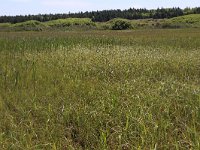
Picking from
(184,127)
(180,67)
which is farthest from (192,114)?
(180,67)

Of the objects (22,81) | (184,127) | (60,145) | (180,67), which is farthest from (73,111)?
(180,67)

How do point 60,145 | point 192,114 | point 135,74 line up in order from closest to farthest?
point 60,145, point 192,114, point 135,74

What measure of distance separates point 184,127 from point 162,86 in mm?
1946

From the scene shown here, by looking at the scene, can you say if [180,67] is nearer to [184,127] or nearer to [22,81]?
[22,81]

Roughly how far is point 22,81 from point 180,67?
14.1 ft

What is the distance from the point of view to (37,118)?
5348 mm

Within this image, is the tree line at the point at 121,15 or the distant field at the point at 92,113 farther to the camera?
the tree line at the point at 121,15

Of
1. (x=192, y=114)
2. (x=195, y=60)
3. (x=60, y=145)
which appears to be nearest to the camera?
(x=60, y=145)

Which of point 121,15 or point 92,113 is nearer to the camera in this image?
point 92,113

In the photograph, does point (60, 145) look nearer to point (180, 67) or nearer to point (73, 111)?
point (73, 111)

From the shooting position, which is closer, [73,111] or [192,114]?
[192,114]

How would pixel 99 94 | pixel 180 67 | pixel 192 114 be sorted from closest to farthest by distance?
1. pixel 192 114
2. pixel 99 94
3. pixel 180 67

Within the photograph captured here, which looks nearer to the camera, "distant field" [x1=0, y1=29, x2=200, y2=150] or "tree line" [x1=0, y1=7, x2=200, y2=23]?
"distant field" [x1=0, y1=29, x2=200, y2=150]

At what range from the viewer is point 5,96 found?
6.42 m
